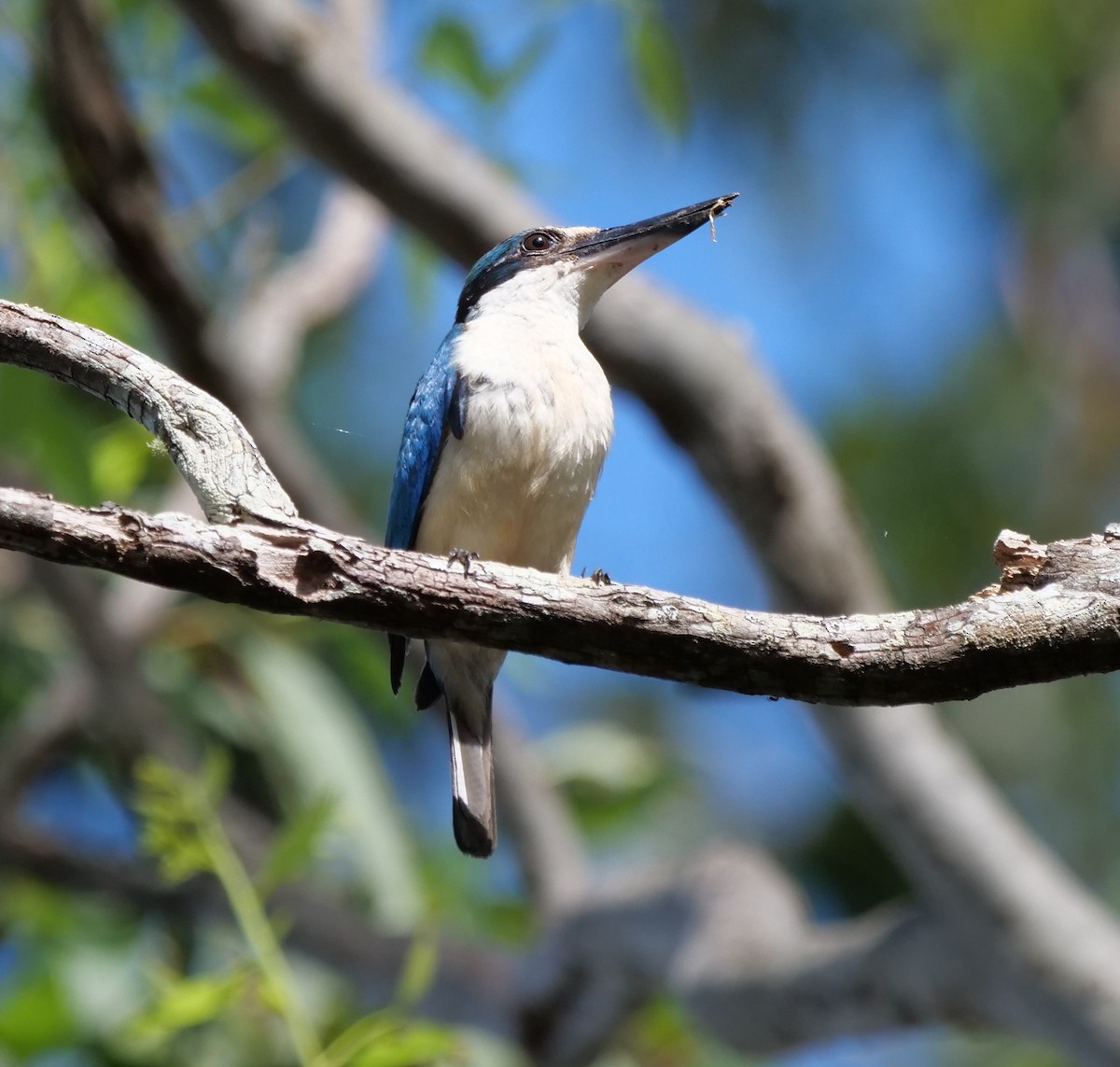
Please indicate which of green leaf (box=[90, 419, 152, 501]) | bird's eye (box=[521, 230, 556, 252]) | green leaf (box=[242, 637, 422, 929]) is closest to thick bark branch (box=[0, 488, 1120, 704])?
bird's eye (box=[521, 230, 556, 252])

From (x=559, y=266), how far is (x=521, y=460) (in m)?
0.99

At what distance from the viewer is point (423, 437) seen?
4387mm

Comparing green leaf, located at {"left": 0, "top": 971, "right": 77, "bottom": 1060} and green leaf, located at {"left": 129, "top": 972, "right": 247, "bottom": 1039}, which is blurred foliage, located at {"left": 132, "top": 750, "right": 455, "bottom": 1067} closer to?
green leaf, located at {"left": 129, "top": 972, "right": 247, "bottom": 1039}

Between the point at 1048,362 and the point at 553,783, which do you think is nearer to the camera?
the point at 553,783

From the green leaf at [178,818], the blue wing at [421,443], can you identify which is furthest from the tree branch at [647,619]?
the blue wing at [421,443]

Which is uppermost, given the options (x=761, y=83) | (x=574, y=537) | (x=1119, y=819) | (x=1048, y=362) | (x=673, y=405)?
(x=761, y=83)

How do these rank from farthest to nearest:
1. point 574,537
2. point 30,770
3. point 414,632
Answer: point 30,770 < point 574,537 < point 414,632

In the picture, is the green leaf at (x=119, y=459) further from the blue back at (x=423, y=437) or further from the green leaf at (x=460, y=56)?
the green leaf at (x=460, y=56)

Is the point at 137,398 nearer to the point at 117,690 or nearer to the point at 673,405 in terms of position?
the point at 673,405

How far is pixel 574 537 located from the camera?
4398 mm

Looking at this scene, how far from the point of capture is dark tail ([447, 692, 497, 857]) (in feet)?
12.8

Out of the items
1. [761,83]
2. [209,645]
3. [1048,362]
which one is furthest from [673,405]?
[761,83]

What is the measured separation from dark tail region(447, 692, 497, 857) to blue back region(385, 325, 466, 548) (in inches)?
22.3

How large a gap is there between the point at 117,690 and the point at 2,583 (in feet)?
5.18
